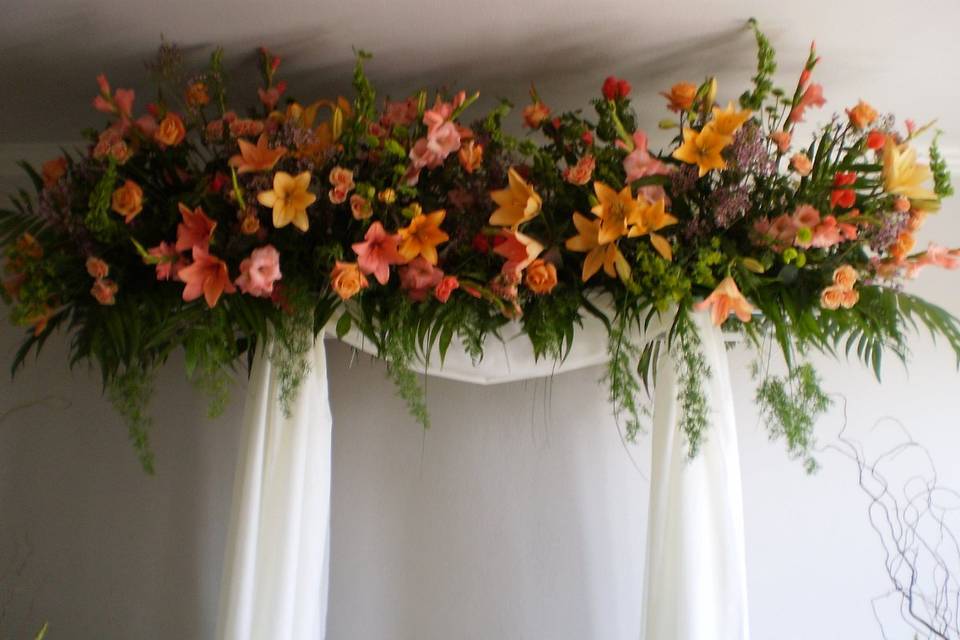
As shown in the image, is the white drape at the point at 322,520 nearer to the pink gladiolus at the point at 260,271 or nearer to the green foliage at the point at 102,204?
the pink gladiolus at the point at 260,271

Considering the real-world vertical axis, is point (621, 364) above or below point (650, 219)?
below

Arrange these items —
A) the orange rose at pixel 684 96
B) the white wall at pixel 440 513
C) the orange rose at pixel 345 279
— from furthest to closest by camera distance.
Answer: the white wall at pixel 440 513
the orange rose at pixel 684 96
the orange rose at pixel 345 279

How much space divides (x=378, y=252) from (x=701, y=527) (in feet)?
2.39

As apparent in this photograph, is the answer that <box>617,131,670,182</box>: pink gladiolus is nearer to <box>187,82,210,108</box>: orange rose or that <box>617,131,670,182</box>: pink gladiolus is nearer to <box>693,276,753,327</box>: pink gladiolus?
<box>693,276,753,327</box>: pink gladiolus

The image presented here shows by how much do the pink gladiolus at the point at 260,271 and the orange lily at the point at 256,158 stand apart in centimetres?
13

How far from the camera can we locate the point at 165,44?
1.26 m

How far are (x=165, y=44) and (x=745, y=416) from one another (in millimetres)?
1407

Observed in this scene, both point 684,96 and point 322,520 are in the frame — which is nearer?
point 684,96

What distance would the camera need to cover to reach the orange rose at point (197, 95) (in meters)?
1.22

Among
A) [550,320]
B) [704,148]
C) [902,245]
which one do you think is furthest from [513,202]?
[902,245]

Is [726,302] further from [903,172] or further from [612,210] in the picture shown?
[903,172]

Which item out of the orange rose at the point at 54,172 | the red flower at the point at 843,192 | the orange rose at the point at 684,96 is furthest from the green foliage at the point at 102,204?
the red flower at the point at 843,192

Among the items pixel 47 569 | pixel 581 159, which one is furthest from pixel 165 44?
pixel 47 569

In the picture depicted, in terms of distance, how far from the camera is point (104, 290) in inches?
44.3
